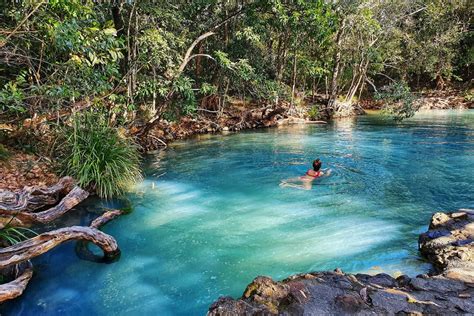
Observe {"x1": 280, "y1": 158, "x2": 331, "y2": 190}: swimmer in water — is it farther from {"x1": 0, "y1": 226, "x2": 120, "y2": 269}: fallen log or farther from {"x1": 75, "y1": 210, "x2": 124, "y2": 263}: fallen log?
{"x1": 0, "y1": 226, "x2": 120, "y2": 269}: fallen log

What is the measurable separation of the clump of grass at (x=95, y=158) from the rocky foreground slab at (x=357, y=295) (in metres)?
5.33

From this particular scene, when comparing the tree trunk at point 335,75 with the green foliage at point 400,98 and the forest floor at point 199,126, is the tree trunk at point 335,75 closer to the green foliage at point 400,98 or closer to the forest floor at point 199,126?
the forest floor at point 199,126

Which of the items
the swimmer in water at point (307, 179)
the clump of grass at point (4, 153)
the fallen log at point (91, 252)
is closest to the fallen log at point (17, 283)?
the fallen log at point (91, 252)

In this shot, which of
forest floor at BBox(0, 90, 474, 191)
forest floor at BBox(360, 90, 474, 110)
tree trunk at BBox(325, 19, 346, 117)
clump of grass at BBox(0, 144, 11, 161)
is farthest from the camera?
forest floor at BBox(360, 90, 474, 110)

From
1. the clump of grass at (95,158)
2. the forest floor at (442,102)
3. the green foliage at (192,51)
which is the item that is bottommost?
the clump of grass at (95,158)

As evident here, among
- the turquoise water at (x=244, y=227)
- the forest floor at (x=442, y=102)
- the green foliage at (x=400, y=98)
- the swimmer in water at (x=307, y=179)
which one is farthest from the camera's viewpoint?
the forest floor at (x=442, y=102)

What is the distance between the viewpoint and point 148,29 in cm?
1012

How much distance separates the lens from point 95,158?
7.36m

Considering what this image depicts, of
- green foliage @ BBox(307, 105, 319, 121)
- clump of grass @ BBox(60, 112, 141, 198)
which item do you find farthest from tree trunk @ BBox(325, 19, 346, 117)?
clump of grass @ BBox(60, 112, 141, 198)

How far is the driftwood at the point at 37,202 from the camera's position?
5.27 metres

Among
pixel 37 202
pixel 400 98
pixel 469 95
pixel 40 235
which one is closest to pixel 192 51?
pixel 400 98

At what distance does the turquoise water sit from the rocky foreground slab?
973 millimetres

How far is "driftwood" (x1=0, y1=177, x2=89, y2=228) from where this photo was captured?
→ 5.27 meters

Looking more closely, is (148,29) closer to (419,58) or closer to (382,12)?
(382,12)
